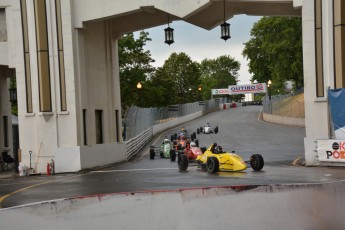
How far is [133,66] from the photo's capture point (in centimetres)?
6281

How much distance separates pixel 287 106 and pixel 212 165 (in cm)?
3503

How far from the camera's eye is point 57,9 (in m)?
22.6

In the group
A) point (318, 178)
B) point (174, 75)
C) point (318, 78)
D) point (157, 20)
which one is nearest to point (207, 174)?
point (318, 178)

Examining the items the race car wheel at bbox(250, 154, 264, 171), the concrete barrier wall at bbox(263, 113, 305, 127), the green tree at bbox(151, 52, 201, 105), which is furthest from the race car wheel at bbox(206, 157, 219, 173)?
the green tree at bbox(151, 52, 201, 105)

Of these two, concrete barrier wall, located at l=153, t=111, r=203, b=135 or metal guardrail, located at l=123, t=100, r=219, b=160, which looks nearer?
metal guardrail, located at l=123, t=100, r=219, b=160

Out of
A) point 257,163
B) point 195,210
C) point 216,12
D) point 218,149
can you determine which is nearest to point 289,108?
point 216,12

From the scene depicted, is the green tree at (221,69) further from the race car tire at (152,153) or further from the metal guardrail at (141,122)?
the race car tire at (152,153)

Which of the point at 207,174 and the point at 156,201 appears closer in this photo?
the point at 156,201

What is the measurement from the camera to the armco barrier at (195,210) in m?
8.96

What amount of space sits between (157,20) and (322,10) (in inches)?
339

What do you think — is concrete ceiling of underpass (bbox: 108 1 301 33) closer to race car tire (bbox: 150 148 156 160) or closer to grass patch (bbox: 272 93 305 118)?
race car tire (bbox: 150 148 156 160)

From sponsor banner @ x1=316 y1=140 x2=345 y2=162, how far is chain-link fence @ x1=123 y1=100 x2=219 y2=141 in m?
15.0

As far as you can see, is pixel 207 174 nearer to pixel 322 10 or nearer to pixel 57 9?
pixel 322 10

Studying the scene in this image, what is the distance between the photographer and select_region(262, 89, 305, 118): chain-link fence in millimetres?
48312
